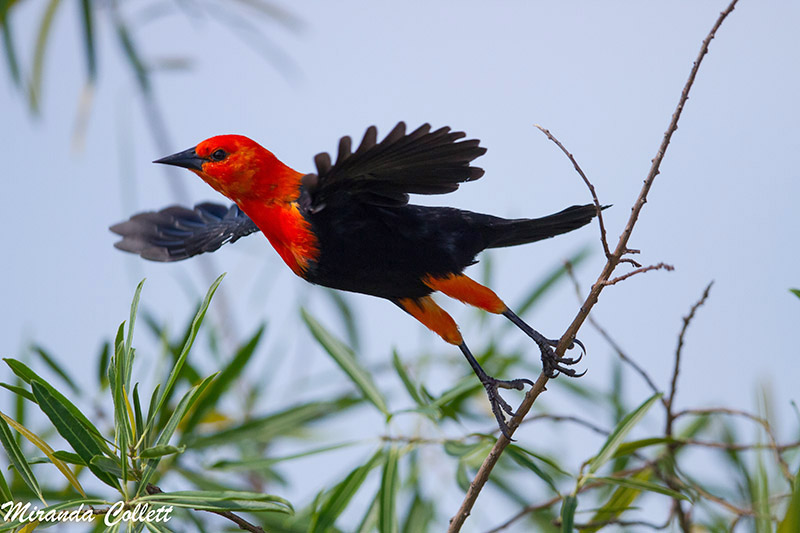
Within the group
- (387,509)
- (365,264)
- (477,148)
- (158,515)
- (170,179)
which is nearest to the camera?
(158,515)

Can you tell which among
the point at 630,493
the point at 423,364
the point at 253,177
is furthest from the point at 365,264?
the point at 423,364

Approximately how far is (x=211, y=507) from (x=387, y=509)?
0.69 meters

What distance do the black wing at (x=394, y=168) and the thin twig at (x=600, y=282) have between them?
1.11 ft

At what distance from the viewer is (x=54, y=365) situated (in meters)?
2.38

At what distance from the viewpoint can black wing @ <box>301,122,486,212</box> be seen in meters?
1.49

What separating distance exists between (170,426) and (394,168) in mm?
646

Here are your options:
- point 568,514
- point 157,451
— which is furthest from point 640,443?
point 157,451

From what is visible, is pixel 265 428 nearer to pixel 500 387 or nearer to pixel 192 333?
pixel 500 387

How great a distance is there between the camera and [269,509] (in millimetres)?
1274

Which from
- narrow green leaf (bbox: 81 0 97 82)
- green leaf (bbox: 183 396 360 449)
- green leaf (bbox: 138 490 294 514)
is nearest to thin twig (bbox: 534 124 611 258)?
green leaf (bbox: 138 490 294 514)

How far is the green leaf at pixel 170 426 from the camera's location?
4.45ft

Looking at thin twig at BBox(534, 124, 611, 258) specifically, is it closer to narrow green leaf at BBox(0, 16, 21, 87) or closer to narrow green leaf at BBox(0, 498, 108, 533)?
narrow green leaf at BBox(0, 498, 108, 533)

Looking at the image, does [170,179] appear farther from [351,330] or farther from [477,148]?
[477,148]

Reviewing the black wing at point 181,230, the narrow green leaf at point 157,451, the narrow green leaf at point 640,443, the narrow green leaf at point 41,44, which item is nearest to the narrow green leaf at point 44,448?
the narrow green leaf at point 157,451
